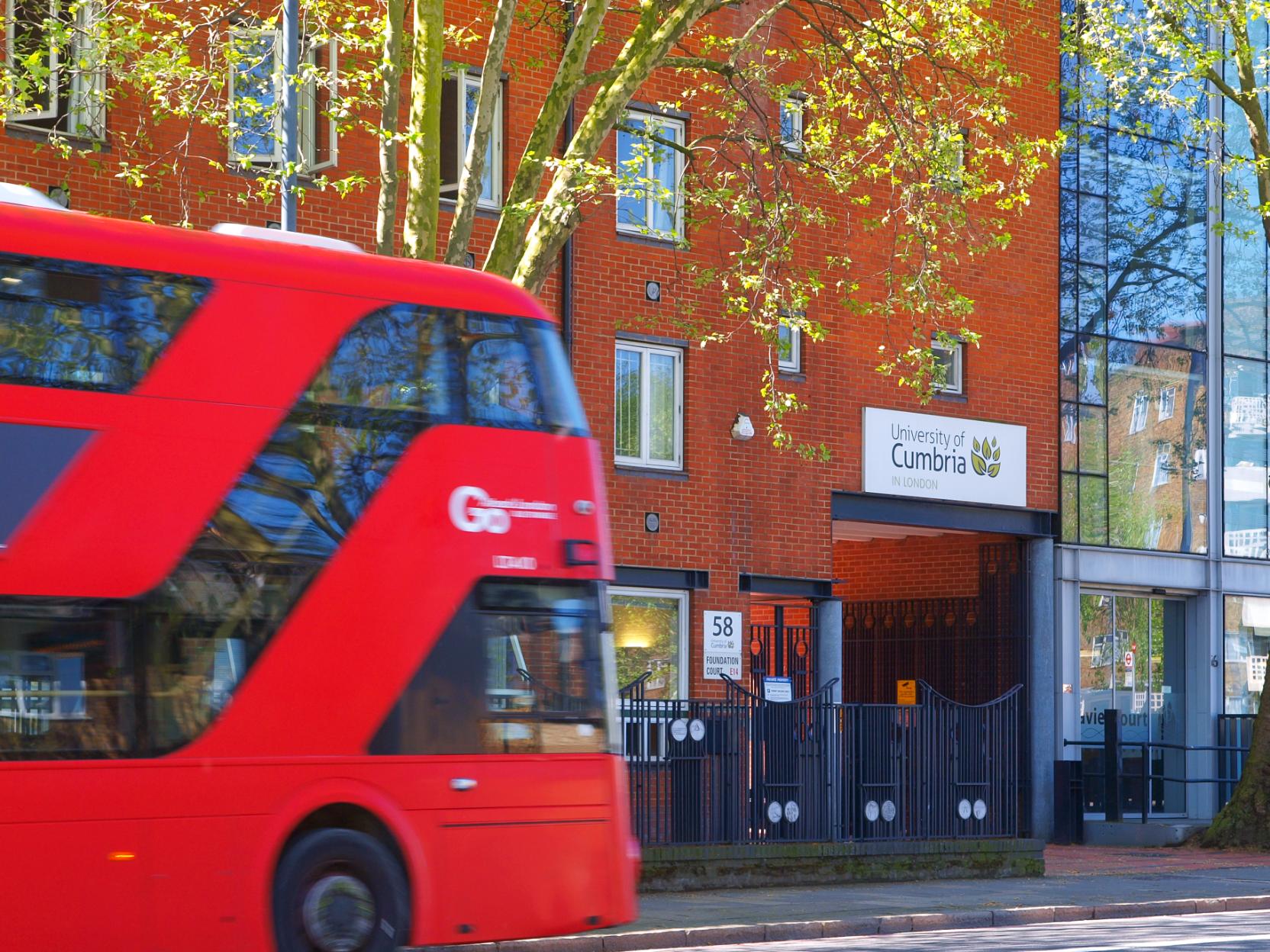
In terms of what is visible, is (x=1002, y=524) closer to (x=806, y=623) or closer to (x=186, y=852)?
(x=806, y=623)

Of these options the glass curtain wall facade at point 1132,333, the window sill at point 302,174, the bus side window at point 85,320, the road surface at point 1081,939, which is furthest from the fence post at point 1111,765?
the bus side window at point 85,320

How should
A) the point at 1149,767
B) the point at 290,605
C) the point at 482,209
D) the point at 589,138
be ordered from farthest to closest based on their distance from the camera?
the point at 1149,767
the point at 482,209
the point at 589,138
the point at 290,605

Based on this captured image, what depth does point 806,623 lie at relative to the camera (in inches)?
965

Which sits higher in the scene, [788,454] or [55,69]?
[55,69]

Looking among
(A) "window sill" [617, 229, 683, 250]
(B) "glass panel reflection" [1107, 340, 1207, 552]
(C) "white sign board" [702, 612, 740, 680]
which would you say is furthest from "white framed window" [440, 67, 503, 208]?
(B) "glass panel reflection" [1107, 340, 1207, 552]

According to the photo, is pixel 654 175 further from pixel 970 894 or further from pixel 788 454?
pixel 970 894

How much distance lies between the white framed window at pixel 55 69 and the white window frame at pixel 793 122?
6062 mm

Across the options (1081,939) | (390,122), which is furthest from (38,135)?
(1081,939)

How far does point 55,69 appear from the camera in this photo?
48.8 feet

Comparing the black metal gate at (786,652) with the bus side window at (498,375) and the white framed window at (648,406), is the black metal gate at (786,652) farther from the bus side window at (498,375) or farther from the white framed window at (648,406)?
the bus side window at (498,375)

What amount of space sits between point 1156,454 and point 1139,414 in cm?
64

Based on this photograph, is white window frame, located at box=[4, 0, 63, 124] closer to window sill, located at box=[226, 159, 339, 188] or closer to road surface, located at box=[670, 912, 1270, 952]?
window sill, located at box=[226, 159, 339, 188]

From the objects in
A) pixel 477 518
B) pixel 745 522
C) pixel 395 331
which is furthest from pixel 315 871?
pixel 745 522

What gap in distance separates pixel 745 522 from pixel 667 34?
814 centimetres
